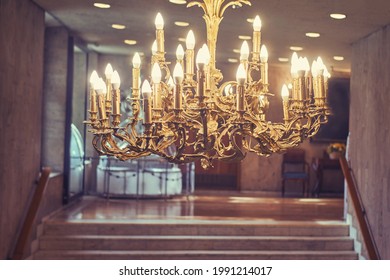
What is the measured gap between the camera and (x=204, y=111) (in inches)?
119

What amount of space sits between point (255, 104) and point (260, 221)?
20.8 ft

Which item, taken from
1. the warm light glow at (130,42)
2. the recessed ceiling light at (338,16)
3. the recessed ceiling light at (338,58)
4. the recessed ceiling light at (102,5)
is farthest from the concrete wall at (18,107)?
the recessed ceiling light at (338,58)

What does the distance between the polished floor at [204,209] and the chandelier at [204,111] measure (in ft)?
19.8

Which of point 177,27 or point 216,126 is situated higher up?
point 177,27

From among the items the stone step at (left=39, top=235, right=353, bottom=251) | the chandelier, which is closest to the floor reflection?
the stone step at (left=39, top=235, right=353, bottom=251)

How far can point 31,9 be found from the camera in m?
8.11

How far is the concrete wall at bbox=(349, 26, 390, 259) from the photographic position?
8430 millimetres

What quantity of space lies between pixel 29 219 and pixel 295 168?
305 inches

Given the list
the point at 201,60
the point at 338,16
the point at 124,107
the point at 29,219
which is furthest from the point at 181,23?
the point at 201,60

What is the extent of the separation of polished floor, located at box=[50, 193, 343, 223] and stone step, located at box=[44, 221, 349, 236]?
0.19 meters

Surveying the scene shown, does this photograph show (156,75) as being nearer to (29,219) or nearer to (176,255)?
(29,219)

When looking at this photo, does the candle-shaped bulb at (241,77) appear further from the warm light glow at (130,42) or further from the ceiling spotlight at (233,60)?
the ceiling spotlight at (233,60)

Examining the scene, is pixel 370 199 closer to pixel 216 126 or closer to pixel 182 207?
pixel 182 207
